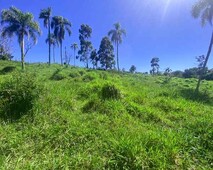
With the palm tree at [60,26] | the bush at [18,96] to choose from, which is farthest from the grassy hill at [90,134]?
the palm tree at [60,26]

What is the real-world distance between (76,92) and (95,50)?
43.2 metres

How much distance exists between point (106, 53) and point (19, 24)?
24.3 meters

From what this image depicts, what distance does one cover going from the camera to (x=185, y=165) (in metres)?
4.81

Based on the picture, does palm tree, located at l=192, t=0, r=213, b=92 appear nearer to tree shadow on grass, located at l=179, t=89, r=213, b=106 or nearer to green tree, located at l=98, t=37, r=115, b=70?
tree shadow on grass, located at l=179, t=89, r=213, b=106

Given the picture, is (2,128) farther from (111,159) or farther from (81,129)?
(111,159)

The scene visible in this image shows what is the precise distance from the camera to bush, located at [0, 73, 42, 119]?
272 inches

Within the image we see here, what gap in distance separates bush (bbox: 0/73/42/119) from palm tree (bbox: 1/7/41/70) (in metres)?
21.6

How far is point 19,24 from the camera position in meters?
28.5

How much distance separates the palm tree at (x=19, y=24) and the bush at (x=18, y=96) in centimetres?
2161

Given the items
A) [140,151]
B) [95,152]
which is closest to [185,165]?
[140,151]

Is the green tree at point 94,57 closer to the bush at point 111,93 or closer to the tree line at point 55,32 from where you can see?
the tree line at point 55,32

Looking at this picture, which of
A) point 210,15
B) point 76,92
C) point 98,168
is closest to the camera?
point 98,168

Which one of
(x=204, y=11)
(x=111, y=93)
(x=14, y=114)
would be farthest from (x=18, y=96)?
(x=204, y=11)

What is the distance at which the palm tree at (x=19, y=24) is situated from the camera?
28078mm
